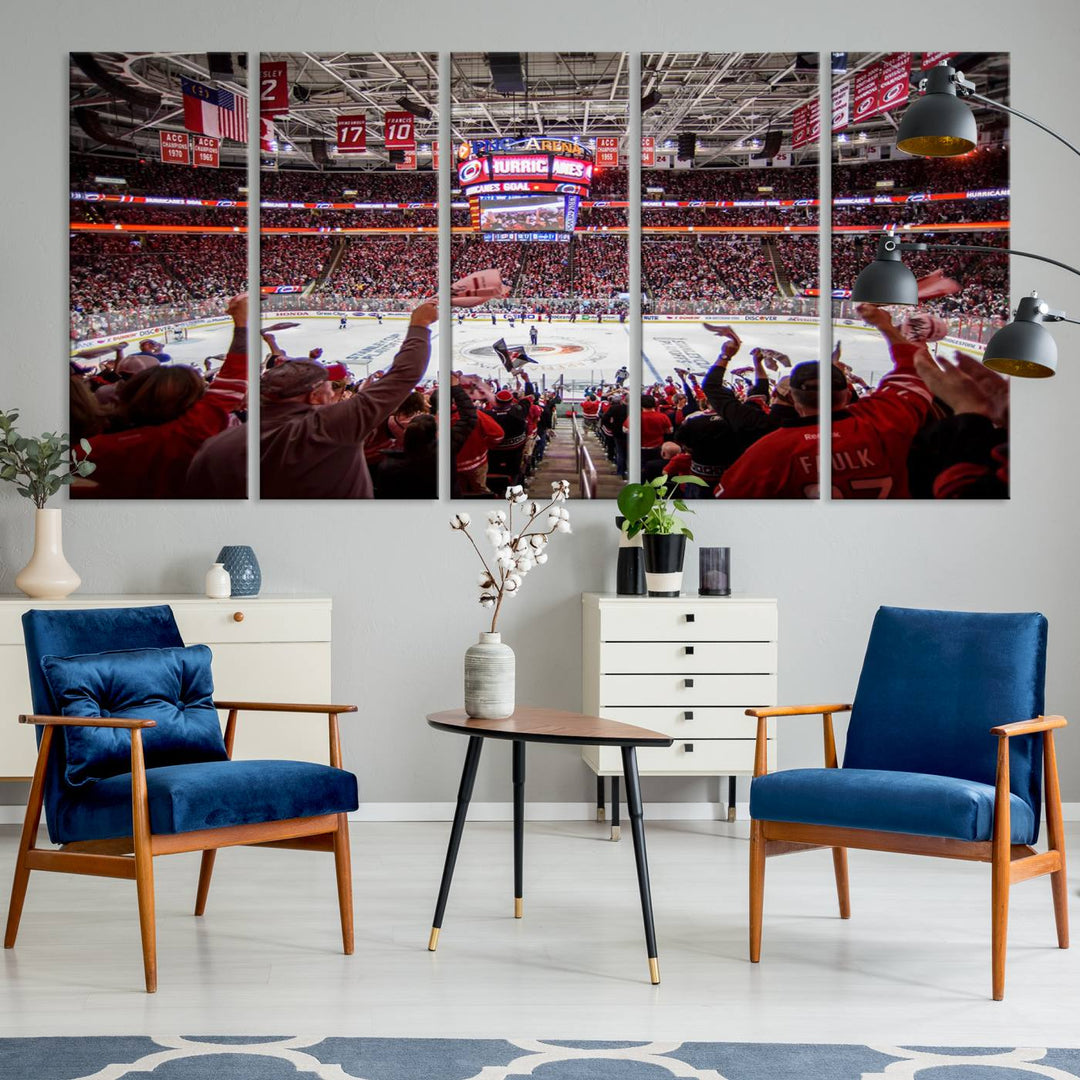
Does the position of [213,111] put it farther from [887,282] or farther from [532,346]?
[887,282]

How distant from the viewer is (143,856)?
299 centimetres

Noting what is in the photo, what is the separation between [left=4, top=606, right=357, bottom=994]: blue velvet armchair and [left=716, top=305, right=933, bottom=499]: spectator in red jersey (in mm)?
2401

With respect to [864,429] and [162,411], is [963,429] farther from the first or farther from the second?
[162,411]

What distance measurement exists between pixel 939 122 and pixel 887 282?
0.48 meters

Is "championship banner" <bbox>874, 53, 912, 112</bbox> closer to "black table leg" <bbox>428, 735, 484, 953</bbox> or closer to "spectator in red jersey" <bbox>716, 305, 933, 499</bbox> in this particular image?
"spectator in red jersey" <bbox>716, 305, 933, 499</bbox>

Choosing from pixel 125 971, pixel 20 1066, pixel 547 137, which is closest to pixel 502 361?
pixel 547 137

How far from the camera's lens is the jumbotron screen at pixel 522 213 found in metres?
5.16

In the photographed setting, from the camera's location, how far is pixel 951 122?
11.1 feet

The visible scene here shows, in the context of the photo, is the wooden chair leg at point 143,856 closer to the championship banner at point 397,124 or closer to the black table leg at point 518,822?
the black table leg at point 518,822

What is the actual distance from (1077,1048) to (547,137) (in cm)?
391

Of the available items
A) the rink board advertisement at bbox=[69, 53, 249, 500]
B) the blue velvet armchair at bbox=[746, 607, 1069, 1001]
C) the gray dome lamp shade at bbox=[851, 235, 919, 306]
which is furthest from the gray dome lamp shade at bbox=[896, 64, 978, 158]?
the rink board advertisement at bbox=[69, 53, 249, 500]

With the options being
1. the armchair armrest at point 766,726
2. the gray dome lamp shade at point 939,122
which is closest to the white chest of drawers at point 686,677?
the armchair armrest at point 766,726

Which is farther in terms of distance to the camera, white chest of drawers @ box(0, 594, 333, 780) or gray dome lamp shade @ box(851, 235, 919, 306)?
white chest of drawers @ box(0, 594, 333, 780)

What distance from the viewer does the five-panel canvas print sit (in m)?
5.10
